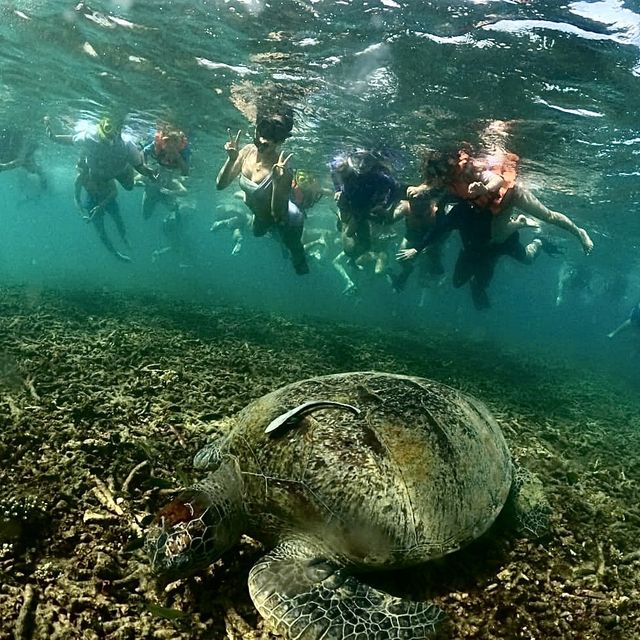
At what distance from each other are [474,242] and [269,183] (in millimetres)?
4772

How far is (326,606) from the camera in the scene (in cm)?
214

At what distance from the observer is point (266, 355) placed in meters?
7.36

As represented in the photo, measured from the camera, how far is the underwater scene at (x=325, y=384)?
2.36 meters

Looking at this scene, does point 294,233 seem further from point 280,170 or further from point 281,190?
point 280,170

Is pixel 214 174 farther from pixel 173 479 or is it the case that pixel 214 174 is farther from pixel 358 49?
pixel 173 479

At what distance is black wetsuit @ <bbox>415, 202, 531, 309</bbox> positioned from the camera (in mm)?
9781

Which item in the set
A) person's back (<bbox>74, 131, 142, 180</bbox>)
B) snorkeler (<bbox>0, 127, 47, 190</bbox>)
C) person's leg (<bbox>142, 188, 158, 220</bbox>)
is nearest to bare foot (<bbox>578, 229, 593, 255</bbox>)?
person's back (<bbox>74, 131, 142, 180</bbox>)

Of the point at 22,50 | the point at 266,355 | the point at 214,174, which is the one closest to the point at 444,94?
the point at 266,355

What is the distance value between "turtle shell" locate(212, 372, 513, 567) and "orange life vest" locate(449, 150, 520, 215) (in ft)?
24.5

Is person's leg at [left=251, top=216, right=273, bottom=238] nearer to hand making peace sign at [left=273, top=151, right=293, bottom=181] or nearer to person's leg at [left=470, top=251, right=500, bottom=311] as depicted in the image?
hand making peace sign at [left=273, top=151, right=293, bottom=181]

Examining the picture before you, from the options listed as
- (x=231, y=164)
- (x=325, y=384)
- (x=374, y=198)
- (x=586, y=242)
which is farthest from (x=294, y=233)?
(x=325, y=384)

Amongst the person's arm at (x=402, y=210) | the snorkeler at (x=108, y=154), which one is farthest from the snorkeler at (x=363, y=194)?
the snorkeler at (x=108, y=154)

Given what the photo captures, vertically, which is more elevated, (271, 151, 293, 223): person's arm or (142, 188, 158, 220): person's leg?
(271, 151, 293, 223): person's arm

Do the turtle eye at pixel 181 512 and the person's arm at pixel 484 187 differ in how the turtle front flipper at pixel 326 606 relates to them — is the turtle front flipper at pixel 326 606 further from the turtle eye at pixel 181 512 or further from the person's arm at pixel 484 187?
the person's arm at pixel 484 187
